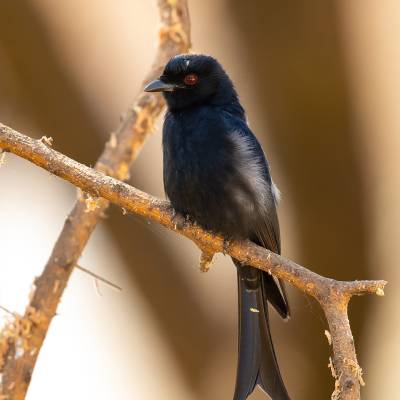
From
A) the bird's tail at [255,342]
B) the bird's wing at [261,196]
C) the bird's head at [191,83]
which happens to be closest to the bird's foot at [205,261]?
the bird's wing at [261,196]

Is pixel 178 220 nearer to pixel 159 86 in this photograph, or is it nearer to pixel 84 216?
pixel 84 216

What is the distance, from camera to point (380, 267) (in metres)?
4.95

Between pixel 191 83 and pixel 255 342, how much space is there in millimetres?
1110

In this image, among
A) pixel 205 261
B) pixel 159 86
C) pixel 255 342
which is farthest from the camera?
pixel 159 86

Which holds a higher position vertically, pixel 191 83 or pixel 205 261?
pixel 191 83

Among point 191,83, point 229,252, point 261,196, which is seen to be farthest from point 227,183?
point 191,83

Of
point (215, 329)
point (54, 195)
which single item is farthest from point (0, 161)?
point (54, 195)

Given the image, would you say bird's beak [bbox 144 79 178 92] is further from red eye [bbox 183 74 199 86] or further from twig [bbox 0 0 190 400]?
twig [bbox 0 0 190 400]

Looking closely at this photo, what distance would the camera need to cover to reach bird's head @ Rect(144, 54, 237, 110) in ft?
13.0

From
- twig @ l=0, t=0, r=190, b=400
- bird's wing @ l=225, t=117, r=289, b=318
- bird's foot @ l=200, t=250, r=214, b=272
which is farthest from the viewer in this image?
bird's wing @ l=225, t=117, r=289, b=318

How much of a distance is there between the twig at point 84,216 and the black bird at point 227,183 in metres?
0.20

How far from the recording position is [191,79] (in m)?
4.00

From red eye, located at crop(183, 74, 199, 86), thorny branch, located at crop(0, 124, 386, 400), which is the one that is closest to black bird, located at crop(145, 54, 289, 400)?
red eye, located at crop(183, 74, 199, 86)

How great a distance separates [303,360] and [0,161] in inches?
92.3
